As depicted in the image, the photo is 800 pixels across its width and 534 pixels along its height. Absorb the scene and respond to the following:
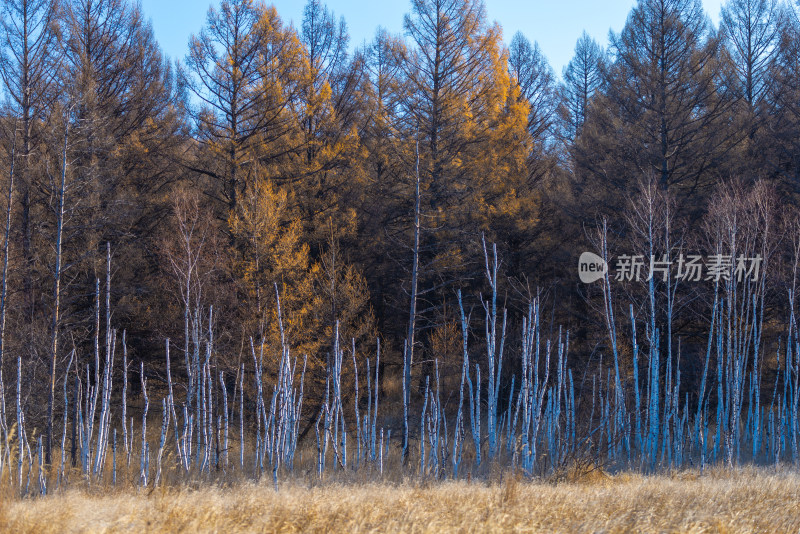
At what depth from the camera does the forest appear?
15.5 metres

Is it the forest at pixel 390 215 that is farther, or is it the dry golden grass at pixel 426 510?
the forest at pixel 390 215

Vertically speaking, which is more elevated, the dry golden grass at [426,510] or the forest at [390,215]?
the forest at [390,215]

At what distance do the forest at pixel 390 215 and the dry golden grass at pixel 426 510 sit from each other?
20.2 feet

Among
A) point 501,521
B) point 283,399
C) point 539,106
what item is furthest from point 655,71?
point 501,521

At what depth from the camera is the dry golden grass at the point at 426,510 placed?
6.09 m

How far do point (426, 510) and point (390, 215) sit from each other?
13.6 metres

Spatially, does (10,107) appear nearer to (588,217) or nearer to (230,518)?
(230,518)

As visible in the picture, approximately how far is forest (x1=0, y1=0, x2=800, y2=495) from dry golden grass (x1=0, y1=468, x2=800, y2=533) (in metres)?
6.17

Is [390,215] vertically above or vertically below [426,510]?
above

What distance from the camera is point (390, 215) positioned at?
1984 cm

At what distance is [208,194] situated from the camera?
60.8ft

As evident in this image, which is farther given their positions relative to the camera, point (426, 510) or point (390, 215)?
point (390, 215)

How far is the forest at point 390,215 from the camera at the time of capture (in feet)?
50.9

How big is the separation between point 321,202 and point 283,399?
8.77 meters
